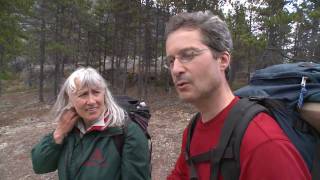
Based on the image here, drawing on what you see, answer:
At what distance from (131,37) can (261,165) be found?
95.1 ft

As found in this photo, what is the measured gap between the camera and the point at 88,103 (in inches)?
115

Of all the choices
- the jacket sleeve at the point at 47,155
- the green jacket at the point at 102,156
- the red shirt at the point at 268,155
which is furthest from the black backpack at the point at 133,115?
the red shirt at the point at 268,155

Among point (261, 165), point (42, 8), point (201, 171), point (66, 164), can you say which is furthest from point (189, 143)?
point (42, 8)

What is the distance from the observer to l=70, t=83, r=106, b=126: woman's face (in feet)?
9.57

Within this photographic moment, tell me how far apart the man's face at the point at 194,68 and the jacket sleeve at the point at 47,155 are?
5.12ft

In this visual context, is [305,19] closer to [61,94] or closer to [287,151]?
[61,94]

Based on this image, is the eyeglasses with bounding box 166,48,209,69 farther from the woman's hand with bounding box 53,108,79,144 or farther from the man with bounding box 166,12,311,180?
the woman's hand with bounding box 53,108,79,144

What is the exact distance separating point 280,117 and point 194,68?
17.4 inches

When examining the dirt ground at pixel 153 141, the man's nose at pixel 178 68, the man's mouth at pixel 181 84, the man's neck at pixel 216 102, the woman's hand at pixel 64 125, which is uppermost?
the man's nose at pixel 178 68

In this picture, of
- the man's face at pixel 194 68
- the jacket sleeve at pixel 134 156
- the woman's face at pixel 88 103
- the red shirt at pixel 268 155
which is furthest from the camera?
the woman's face at pixel 88 103

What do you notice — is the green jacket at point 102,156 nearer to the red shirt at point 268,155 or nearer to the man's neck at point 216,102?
the man's neck at point 216,102

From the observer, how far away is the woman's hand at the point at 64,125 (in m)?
2.93

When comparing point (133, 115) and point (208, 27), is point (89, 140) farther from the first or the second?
point (208, 27)

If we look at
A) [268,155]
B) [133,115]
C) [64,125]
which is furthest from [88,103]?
[268,155]
